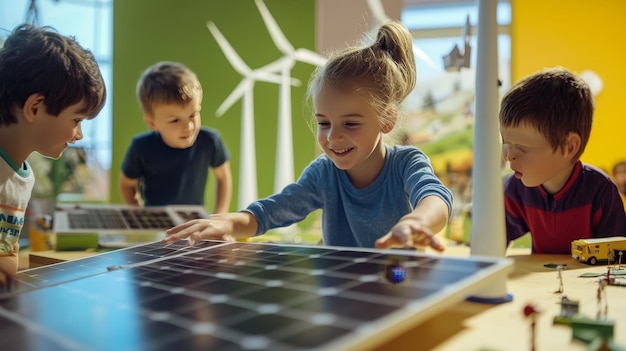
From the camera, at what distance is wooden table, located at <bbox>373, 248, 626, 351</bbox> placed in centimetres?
64

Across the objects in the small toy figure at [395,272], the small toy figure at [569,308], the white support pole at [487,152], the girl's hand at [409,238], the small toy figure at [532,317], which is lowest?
the small toy figure at [569,308]


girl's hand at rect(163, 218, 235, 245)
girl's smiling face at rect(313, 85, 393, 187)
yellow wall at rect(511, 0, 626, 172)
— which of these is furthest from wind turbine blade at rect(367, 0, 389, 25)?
girl's hand at rect(163, 218, 235, 245)

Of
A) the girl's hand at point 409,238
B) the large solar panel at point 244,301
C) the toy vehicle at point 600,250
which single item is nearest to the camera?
the large solar panel at point 244,301

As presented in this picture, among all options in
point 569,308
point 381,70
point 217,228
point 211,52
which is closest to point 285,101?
point 211,52

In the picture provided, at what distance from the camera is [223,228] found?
4.15ft

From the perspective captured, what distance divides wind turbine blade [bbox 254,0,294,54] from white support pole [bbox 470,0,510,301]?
164 inches

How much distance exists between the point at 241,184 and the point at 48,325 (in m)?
4.55

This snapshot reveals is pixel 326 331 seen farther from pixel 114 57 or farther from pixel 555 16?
pixel 555 16

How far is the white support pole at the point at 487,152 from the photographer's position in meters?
0.89

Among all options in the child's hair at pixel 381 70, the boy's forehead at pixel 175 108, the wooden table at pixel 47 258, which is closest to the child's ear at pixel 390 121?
the child's hair at pixel 381 70

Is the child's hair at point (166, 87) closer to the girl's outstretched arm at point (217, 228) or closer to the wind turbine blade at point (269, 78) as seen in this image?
the girl's outstretched arm at point (217, 228)

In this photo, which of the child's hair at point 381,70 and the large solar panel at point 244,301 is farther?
the child's hair at point 381,70

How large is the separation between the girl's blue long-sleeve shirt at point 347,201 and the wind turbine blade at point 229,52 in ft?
12.3

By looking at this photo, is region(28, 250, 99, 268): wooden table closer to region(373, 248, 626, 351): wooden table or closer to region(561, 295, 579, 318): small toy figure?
region(373, 248, 626, 351): wooden table
